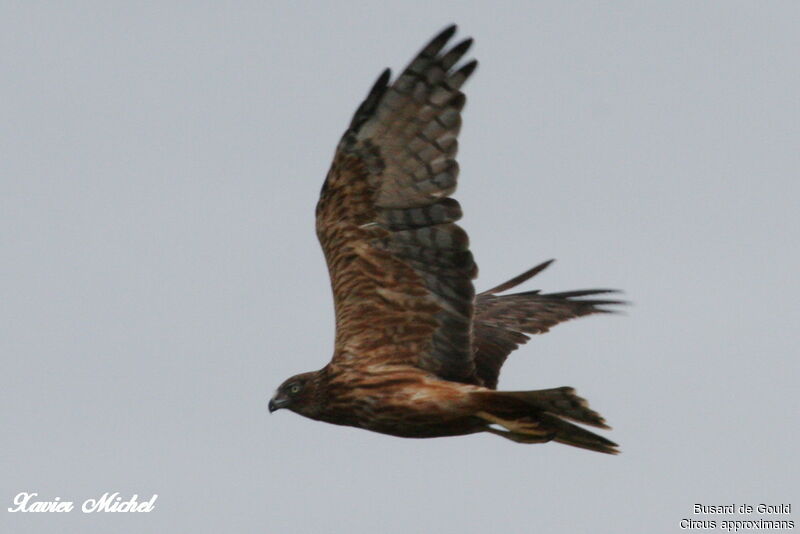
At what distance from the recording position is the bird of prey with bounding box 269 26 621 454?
12.0 m

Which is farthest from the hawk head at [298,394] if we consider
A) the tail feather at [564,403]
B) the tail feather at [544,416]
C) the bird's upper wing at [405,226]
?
the tail feather at [564,403]

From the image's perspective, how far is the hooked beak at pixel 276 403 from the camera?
40.9 feet

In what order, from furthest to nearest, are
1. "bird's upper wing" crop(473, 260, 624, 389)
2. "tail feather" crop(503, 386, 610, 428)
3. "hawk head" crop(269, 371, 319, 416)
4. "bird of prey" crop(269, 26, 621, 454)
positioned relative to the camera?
A: "bird's upper wing" crop(473, 260, 624, 389), "hawk head" crop(269, 371, 319, 416), "bird of prey" crop(269, 26, 621, 454), "tail feather" crop(503, 386, 610, 428)

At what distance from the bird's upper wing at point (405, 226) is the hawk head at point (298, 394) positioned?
0.35 m

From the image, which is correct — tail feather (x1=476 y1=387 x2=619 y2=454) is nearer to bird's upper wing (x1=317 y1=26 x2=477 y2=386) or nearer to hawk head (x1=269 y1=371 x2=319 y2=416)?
bird's upper wing (x1=317 y1=26 x2=477 y2=386)

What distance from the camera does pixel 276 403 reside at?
12.5 metres

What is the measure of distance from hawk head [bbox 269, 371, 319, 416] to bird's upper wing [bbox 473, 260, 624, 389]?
5.32 feet

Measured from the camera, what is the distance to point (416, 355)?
40.7 feet

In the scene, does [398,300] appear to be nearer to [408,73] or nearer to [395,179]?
[395,179]

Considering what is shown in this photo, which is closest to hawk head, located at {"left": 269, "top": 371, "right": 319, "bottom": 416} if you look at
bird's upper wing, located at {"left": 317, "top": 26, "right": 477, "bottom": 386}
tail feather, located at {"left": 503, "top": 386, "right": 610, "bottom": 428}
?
bird's upper wing, located at {"left": 317, "top": 26, "right": 477, "bottom": 386}

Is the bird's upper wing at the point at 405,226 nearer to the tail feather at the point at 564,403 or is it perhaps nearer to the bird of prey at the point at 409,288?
the bird of prey at the point at 409,288

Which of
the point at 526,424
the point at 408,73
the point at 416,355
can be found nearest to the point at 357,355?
the point at 416,355

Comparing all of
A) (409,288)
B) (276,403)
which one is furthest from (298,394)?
(409,288)

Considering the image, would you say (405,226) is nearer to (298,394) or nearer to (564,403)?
(298,394)
